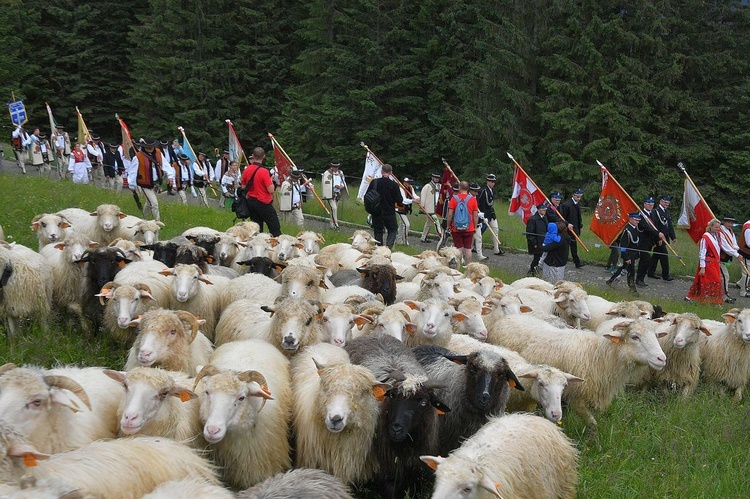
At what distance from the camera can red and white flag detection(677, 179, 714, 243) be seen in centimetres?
1534

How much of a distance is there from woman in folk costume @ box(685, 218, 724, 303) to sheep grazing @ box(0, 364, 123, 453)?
12.5 m

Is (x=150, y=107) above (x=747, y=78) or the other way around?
above

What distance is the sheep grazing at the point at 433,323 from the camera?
6703mm

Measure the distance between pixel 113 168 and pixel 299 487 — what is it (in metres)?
21.9

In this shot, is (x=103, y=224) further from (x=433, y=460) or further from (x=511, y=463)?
(x=511, y=463)

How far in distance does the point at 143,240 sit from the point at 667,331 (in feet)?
24.1

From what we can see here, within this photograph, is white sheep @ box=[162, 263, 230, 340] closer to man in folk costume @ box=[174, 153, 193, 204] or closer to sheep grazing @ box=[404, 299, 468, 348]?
sheep grazing @ box=[404, 299, 468, 348]

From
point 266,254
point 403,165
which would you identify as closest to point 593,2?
→ point 403,165

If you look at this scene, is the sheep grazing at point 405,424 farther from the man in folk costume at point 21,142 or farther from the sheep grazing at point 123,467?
the man in folk costume at point 21,142

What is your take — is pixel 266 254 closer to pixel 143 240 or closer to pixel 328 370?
pixel 143 240

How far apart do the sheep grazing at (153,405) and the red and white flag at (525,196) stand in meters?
13.4

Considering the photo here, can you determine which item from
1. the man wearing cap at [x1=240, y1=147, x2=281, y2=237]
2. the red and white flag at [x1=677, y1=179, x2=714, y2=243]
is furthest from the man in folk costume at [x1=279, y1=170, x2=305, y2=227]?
the red and white flag at [x1=677, y1=179, x2=714, y2=243]

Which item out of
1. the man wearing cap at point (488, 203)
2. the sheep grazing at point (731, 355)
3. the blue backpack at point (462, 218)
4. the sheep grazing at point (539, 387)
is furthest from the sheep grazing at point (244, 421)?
the man wearing cap at point (488, 203)

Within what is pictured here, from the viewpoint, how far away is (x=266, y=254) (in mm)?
9898
